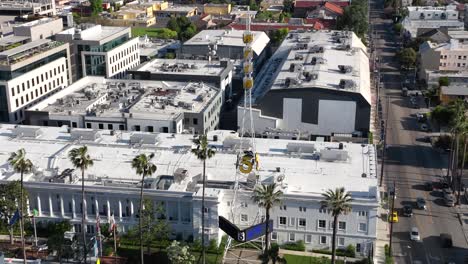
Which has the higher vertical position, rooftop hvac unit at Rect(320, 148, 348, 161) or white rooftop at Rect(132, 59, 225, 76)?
white rooftop at Rect(132, 59, 225, 76)

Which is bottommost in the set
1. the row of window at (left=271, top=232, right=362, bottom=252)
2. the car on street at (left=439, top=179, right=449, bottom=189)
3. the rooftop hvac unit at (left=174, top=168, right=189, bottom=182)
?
the car on street at (left=439, top=179, right=449, bottom=189)

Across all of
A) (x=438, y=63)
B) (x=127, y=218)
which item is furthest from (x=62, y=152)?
(x=438, y=63)

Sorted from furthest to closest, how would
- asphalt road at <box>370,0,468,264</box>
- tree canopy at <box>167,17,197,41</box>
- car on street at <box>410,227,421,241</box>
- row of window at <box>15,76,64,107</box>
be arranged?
tree canopy at <box>167,17,197,41</box> → row of window at <box>15,76,64,107</box> → car on street at <box>410,227,421,241</box> → asphalt road at <box>370,0,468,264</box>

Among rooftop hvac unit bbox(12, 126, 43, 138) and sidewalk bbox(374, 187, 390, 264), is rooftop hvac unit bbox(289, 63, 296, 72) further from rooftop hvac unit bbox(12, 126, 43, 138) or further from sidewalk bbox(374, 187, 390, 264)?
rooftop hvac unit bbox(12, 126, 43, 138)

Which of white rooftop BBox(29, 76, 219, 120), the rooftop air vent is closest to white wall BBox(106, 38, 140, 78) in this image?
white rooftop BBox(29, 76, 219, 120)

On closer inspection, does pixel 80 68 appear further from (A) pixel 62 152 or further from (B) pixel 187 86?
(A) pixel 62 152

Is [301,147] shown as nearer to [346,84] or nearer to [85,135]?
[346,84]
